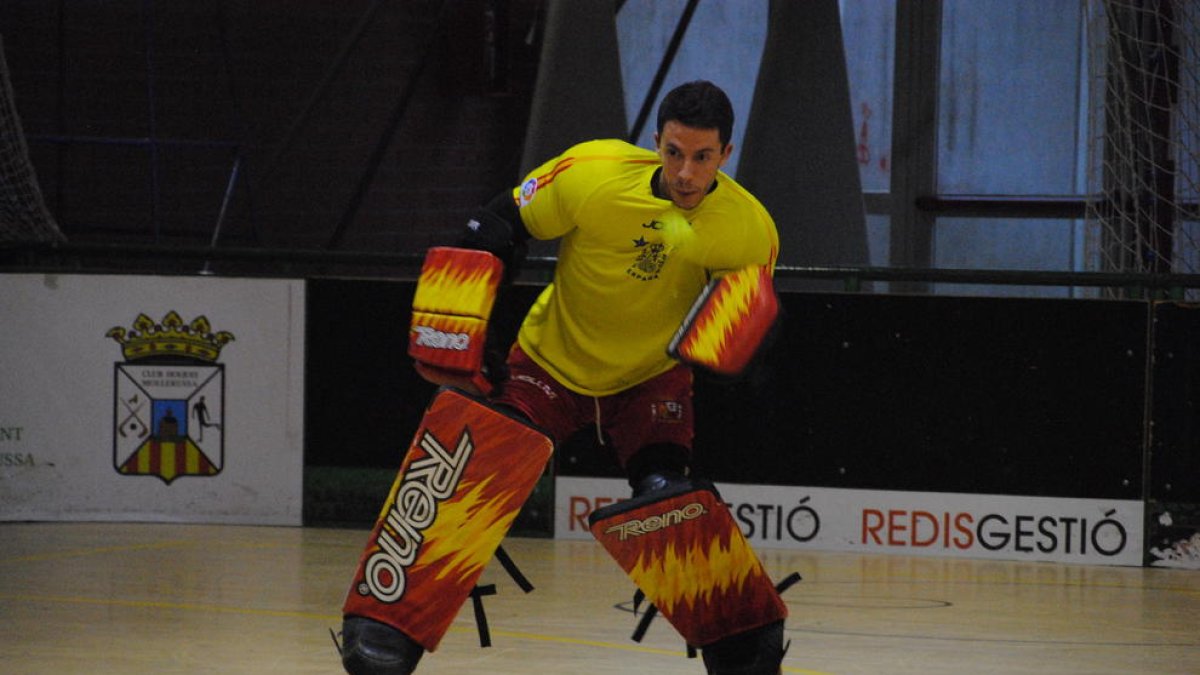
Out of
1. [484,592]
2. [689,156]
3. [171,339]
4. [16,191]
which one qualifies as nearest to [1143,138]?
[171,339]

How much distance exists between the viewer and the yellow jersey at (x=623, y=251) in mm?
4637

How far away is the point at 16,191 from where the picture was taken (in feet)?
31.1

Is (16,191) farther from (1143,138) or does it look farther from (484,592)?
(1143,138)

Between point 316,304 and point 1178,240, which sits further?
point 1178,240

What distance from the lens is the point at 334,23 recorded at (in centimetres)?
1245

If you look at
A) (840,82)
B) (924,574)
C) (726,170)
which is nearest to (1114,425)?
(924,574)

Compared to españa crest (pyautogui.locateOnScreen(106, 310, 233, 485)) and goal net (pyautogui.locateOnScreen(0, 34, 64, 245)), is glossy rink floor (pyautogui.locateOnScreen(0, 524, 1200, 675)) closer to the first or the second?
españa crest (pyautogui.locateOnScreen(106, 310, 233, 485))

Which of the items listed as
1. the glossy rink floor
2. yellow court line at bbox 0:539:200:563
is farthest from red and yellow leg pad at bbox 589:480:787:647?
yellow court line at bbox 0:539:200:563

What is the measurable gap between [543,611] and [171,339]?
299cm

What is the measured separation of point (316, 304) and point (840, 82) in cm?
431

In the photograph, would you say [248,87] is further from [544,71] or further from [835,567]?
[835,567]

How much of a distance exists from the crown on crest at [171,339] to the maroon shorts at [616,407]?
12.6 ft

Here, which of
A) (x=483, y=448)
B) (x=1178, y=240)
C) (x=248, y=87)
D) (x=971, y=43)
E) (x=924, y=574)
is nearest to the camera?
(x=483, y=448)

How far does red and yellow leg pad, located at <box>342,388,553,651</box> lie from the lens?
4.48 m
